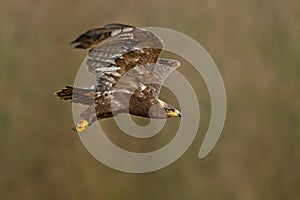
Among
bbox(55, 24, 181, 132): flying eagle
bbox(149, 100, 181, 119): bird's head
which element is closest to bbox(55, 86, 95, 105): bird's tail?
bbox(55, 24, 181, 132): flying eagle

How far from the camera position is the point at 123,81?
3363mm

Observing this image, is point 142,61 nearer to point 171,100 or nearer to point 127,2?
point 171,100

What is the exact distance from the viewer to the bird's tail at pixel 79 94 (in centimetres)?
332

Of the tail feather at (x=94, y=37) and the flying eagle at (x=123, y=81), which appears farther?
the flying eagle at (x=123, y=81)

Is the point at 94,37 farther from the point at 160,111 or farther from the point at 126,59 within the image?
the point at 160,111

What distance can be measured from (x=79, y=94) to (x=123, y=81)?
17cm

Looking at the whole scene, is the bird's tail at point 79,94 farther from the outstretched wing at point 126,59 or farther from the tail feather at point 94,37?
the tail feather at point 94,37

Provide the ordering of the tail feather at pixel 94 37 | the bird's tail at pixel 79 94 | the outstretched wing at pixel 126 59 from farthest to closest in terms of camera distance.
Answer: the bird's tail at pixel 79 94, the outstretched wing at pixel 126 59, the tail feather at pixel 94 37

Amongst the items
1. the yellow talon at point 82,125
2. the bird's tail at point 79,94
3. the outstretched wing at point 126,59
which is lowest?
the yellow talon at point 82,125

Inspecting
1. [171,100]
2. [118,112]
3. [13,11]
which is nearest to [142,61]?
[118,112]

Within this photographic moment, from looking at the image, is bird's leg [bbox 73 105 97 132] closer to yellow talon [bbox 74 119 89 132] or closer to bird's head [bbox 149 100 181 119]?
yellow talon [bbox 74 119 89 132]

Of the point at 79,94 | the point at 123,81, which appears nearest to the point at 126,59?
the point at 123,81

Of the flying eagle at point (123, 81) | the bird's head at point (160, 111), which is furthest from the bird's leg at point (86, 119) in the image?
the bird's head at point (160, 111)

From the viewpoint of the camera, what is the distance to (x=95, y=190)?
5.77 m
